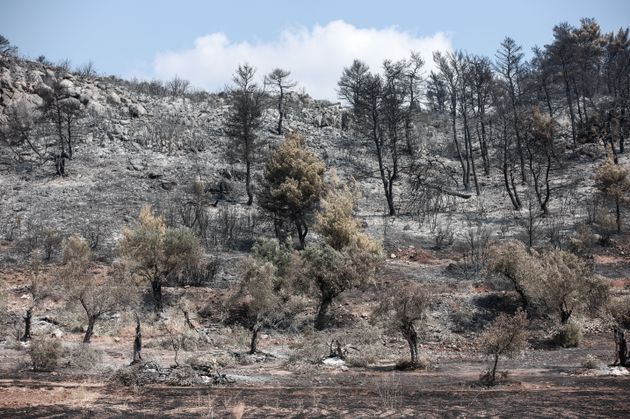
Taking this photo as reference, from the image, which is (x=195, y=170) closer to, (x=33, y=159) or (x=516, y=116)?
(x=33, y=159)

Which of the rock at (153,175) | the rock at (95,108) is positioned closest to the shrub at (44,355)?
the rock at (153,175)

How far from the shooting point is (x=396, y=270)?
3541cm

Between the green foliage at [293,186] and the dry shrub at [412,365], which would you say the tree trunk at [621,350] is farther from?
the green foliage at [293,186]

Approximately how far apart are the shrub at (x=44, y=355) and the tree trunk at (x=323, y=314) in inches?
521

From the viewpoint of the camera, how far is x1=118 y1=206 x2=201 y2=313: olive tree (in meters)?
30.3

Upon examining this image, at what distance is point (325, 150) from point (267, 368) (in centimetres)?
4100

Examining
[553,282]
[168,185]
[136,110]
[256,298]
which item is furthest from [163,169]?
[553,282]

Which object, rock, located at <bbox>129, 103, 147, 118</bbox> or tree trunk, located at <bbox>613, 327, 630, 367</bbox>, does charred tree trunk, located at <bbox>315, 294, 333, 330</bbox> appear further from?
rock, located at <bbox>129, 103, 147, 118</bbox>

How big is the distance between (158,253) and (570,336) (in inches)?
834

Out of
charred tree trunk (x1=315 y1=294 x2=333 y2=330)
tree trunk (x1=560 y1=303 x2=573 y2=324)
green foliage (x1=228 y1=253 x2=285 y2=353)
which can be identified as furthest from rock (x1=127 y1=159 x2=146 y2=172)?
tree trunk (x1=560 y1=303 x2=573 y2=324)

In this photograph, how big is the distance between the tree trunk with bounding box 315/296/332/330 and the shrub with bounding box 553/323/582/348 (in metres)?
11.4

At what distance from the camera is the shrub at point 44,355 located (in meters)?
19.5

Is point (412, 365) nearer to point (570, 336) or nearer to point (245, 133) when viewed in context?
point (570, 336)

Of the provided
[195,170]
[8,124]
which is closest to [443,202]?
[195,170]
